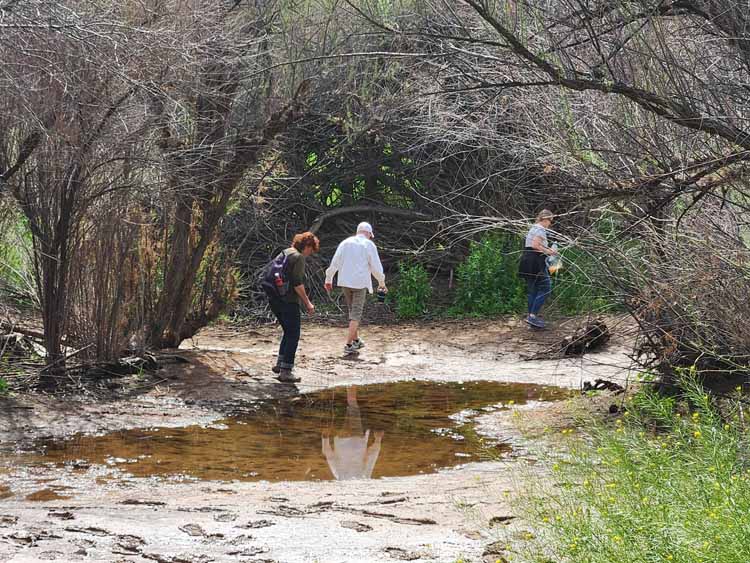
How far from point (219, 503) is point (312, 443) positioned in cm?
265

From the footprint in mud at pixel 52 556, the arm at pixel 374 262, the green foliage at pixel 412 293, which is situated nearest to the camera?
the footprint in mud at pixel 52 556

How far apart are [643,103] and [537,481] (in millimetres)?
2463

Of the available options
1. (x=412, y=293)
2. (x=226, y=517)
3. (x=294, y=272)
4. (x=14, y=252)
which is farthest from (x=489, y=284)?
(x=226, y=517)

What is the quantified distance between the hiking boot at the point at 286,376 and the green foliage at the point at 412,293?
5226 millimetres

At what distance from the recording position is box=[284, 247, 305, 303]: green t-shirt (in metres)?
13.0

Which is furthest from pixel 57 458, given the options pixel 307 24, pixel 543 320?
pixel 543 320

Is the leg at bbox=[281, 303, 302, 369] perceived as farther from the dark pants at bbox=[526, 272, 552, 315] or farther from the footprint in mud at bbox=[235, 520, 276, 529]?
the footprint in mud at bbox=[235, 520, 276, 529]

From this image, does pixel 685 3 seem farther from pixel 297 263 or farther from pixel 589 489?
pixel 297 263

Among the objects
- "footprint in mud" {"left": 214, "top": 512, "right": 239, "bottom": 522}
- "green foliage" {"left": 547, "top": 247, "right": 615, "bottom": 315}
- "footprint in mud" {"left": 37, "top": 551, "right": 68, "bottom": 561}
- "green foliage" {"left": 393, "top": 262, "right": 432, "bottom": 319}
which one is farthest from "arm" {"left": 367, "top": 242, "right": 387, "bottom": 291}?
"footprint in mud" {"left": 37, "top": 551, "right": 68, "bottom": 561}

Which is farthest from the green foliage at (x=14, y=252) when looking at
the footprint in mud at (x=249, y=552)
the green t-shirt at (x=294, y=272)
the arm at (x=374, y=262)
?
the footprint in mud at (x=249, y=552)

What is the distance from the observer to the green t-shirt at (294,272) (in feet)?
42.5

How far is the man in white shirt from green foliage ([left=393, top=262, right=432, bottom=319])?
320 cm

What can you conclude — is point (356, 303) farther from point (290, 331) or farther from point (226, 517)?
point (226, 517)

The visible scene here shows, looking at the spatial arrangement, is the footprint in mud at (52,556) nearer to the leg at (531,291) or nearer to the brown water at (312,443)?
the brown water at (312,443)
